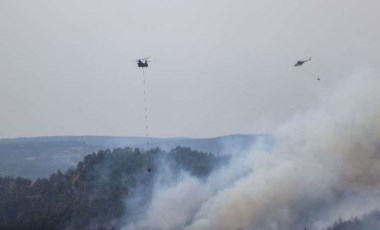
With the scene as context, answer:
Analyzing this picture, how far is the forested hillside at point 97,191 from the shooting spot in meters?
89.1

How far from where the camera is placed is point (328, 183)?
66.4 metres

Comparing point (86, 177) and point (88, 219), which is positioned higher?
Result: point (86, 177)

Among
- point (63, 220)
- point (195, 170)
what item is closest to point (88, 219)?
point (63, 220)

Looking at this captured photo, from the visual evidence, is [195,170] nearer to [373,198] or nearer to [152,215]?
[152,215]

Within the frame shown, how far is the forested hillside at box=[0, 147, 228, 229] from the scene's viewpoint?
3506 inches

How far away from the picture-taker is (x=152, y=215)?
81562 mm

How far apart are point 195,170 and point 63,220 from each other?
104 feet

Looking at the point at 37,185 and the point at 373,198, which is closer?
the point at 373,198

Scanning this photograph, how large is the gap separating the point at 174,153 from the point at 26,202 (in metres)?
35.1

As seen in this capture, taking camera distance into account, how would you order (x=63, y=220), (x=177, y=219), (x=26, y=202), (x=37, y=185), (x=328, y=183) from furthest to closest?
(x=37, y=185) < (x=26, y=202) < (x=63, y=220) < (x=177, y=219) < (x=328, y=183)

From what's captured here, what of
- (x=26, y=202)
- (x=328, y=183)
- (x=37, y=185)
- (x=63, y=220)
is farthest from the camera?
(x=37, y=185)

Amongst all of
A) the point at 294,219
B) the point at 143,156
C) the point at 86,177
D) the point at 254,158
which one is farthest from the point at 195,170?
the point at 294,219

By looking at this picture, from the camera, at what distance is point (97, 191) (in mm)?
102750

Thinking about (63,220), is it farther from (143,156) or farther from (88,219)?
(143,156)
